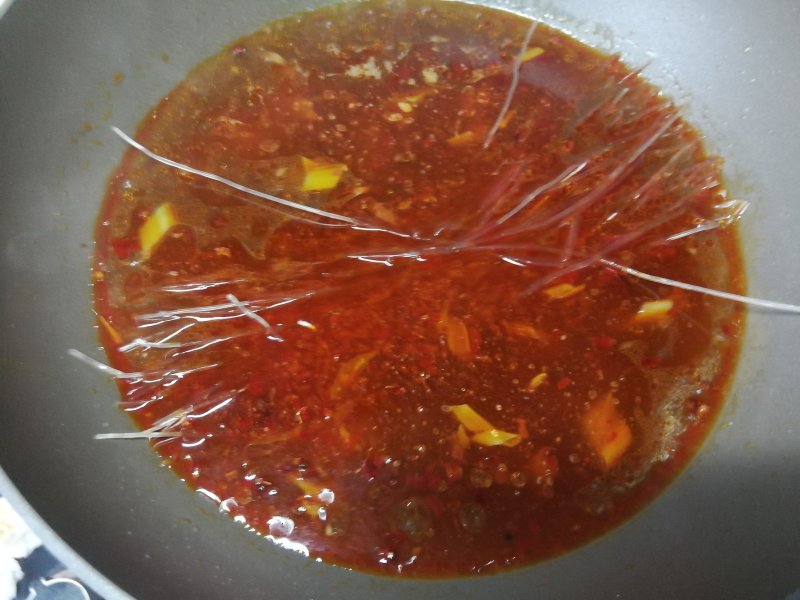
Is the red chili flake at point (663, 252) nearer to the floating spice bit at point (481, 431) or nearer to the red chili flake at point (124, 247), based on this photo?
the floating spice bit at point (481, 431)

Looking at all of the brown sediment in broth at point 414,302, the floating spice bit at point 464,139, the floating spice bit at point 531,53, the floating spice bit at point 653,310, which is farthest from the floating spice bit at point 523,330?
the floating spice bit at point 531,53

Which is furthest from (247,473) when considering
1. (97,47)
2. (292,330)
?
(97,47)

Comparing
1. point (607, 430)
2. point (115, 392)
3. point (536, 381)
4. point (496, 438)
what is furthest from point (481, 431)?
point (115, 392)

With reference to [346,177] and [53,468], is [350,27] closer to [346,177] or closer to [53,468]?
[346,177]

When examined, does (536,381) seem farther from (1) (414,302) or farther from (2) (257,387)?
(2) (257,387)

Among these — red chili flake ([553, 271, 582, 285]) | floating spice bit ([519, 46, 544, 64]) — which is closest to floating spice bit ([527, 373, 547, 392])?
red chili flake ([553, 271, 582, 285])
